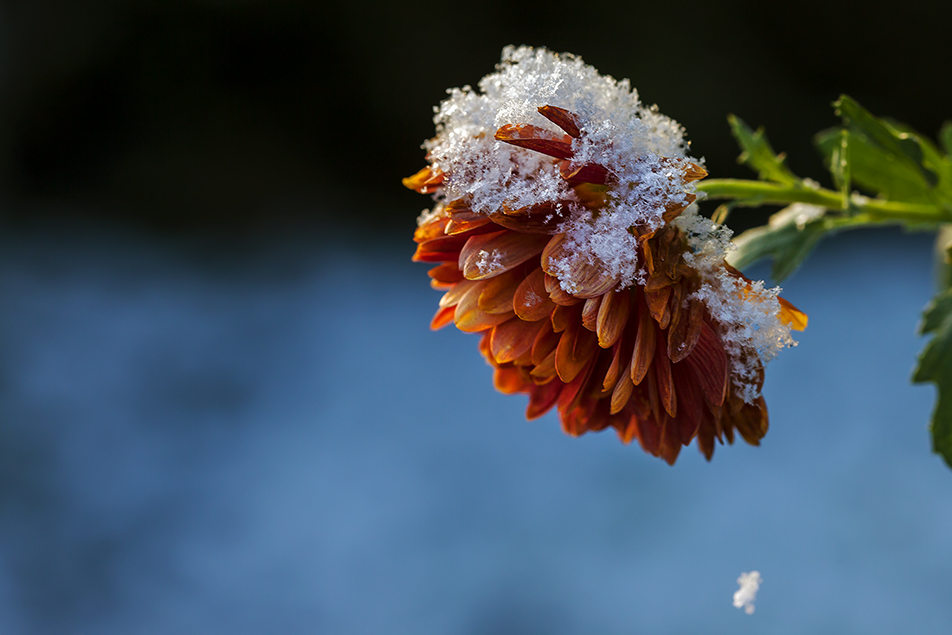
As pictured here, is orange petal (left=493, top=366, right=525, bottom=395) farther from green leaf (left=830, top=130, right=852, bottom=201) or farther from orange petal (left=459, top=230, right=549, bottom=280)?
green leaf (left=830, top=130, right=852, bottom=201)

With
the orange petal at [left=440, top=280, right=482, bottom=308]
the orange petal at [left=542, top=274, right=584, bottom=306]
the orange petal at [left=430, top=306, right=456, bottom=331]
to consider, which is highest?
the orange petal at [left=430, top=306, right=456, bottom=331]

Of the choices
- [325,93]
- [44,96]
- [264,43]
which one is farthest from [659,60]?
[44,96]

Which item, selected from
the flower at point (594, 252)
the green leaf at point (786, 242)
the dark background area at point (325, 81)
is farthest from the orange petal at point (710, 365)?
the dark background area at point (325, 81)

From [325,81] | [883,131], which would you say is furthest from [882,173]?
[325,81]

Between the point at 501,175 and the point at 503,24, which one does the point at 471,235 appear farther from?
the point at 503,24

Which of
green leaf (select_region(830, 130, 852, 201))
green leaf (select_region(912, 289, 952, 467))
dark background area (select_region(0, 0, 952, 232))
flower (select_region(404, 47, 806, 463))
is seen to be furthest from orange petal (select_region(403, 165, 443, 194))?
dark background area (select_region(0, 0, 952, 232))

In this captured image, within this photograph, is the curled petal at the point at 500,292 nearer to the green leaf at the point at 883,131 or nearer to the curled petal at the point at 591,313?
the curled petal at the point at 591,313
